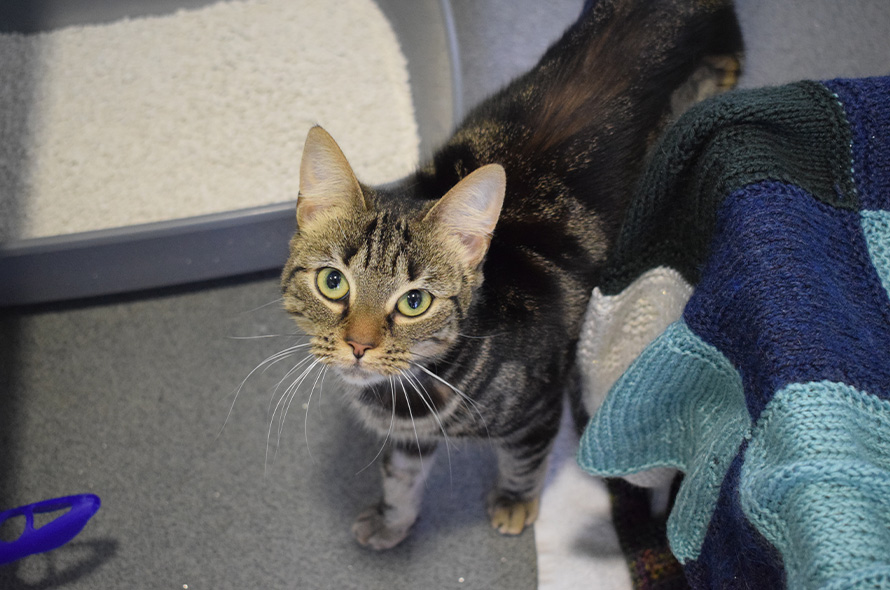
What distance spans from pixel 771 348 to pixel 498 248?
17.5 inches

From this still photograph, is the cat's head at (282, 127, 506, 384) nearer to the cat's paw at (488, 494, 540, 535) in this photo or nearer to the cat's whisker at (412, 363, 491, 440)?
the cat's whisker at (412, 363, 491, 440)

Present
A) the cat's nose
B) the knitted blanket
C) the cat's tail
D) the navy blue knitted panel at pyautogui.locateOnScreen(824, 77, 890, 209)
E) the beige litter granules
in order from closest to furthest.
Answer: the knitted blanket → the navy blue knitted panel at pyautogui.locateOnScreen(824, 77, 890, 209) → the cat's nose → the cat's tail → the beige litter granules

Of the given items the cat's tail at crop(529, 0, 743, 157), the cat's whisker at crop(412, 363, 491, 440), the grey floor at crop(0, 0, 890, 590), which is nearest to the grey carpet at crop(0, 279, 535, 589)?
the grey floor at crop(0, 0, 890, 590)

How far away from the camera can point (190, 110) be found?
1.62 meters

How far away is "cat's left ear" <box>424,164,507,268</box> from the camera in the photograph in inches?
33.0

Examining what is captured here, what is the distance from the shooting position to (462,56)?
1829 millimetres

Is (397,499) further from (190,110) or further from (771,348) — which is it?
(190,110)

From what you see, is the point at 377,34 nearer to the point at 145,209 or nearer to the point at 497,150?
the point at 145,209

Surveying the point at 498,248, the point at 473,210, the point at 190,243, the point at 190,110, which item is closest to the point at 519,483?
the point at 498,248

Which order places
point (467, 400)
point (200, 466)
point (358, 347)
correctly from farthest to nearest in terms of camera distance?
point (200, 466), point (467, 400), point (358, 347)

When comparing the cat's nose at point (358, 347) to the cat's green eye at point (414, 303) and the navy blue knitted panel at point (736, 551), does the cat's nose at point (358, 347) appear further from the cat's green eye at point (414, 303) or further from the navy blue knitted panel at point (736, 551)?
the navy blue knitted panel at point (736, 551)

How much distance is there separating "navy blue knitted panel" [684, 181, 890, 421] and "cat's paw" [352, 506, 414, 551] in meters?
0.70

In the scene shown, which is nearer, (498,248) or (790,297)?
(790,297)

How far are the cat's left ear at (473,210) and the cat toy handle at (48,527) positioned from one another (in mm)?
749
